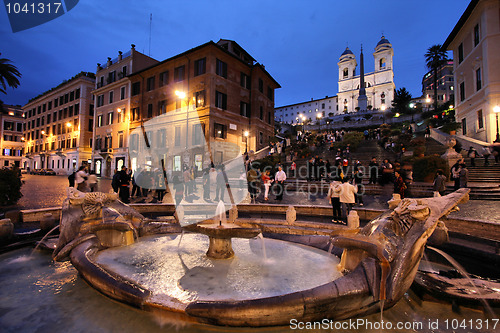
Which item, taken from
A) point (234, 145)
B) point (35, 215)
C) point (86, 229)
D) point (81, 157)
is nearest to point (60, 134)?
point (81, 157)

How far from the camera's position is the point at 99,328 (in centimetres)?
247

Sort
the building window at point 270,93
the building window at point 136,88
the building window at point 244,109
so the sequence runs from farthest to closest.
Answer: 1. the building window at point 270,93
2. the building window at point 136,88
3. the building window at point 244,109

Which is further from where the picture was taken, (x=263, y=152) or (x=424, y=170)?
(x=263, y=152)

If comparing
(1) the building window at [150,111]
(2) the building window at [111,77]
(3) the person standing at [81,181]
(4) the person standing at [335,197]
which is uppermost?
(2) the building window at [111,77]

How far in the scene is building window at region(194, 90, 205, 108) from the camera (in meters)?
28.1

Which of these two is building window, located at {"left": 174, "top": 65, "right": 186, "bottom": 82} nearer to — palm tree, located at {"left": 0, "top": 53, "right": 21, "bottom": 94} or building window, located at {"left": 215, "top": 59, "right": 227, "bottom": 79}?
building window, located at {"left": 215, "top": 59, "right": 227, "bottom": 79}

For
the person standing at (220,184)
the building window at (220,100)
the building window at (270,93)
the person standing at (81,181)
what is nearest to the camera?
the person standing at (81,181)

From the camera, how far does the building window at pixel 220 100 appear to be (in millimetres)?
28325

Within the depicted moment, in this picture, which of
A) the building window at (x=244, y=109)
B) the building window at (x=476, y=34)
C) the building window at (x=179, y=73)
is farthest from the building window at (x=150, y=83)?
the building window at (x=476, y=34)

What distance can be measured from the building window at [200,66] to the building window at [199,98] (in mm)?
2377

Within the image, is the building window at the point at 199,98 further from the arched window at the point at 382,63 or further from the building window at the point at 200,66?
the arched window at the point at 382,63

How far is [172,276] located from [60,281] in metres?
1.65

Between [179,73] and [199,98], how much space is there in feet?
16.9

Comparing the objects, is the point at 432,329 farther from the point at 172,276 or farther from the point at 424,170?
the point at 424,170
